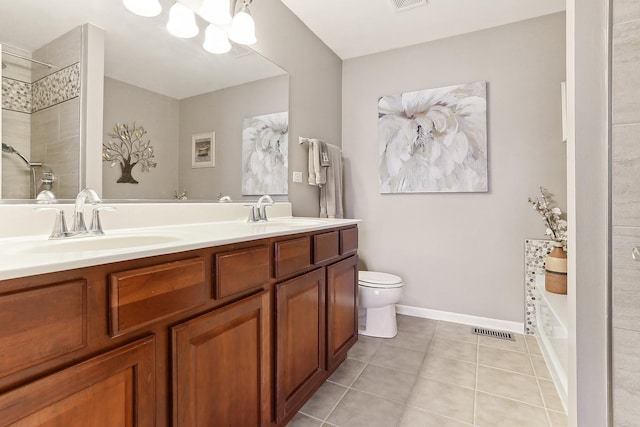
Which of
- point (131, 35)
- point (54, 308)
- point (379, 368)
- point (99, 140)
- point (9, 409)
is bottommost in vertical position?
point (379, 368)

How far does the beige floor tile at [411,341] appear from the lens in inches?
81.8

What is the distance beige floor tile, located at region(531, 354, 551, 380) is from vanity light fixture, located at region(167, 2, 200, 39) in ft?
8.89

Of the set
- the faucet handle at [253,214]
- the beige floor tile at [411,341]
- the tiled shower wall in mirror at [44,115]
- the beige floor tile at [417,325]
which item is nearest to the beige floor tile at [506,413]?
the beige floor tile at [411,341]

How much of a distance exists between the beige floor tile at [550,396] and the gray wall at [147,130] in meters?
2.14

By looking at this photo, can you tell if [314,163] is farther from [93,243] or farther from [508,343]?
[508,343]

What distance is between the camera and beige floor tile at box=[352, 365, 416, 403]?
5.11 feet

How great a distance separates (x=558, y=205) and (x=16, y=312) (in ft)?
9.39

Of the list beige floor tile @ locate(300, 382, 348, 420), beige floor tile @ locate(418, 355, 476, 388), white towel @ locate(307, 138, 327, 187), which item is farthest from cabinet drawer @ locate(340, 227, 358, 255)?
beige floor tile @ locate(418, 355, 476, 388)

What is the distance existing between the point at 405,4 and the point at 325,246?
1873mm

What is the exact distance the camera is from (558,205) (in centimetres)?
220

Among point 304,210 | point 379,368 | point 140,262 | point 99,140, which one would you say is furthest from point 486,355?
point 99,140

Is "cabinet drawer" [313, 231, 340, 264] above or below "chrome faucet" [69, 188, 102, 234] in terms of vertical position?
below

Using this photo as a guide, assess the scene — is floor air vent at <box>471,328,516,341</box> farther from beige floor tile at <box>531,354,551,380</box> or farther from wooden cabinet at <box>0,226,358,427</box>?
wooden cabinet at <box>0,226,358,427</box>

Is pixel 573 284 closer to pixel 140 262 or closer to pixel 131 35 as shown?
pixel 140 262
